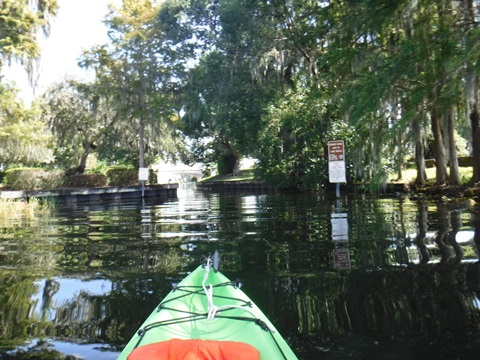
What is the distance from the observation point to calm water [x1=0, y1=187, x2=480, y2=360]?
12.5 feet

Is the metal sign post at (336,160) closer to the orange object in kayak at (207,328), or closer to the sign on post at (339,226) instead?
the sign on post at (339,226)

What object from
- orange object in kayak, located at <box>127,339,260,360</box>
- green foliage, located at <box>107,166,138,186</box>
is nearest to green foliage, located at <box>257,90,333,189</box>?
green foliage, located at <box>107,166,138,186</box>

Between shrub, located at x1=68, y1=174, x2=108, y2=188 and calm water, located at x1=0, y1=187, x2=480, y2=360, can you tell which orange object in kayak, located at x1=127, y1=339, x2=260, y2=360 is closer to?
calm water, located at x1=0, y1=187, x2=480, y2=360

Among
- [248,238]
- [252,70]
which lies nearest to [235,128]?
[252,70]

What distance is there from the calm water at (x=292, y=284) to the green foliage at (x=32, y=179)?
20.4 m

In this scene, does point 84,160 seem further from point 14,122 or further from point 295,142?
point 295,142

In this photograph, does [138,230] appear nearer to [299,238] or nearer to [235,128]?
[299,238]

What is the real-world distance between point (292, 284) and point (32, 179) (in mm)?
27471

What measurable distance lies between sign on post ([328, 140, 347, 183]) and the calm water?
7854 mm

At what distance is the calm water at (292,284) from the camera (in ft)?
12.5

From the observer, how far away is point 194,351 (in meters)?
2.61

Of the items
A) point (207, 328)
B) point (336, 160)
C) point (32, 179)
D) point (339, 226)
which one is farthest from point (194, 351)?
point (32, 179)

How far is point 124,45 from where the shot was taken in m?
33.0

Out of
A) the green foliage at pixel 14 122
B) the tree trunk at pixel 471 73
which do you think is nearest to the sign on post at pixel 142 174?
the green foliage at pixel 14 122
